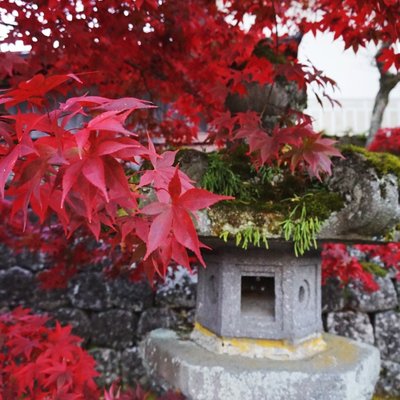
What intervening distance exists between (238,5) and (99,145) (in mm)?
1895

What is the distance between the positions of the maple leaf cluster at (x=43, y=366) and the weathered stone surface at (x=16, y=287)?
2.51m

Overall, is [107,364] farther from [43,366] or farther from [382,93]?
[382,93]

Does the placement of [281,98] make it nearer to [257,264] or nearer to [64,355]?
[257,264]

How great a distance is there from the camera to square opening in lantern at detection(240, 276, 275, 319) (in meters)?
2.55

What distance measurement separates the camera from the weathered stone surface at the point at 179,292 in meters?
4.57

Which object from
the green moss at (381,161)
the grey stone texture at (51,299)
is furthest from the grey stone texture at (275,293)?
the grey stone texture at (51,299)

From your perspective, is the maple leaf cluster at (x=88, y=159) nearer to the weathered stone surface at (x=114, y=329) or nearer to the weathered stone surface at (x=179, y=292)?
the weathered stone surface at (x=179, y=292)

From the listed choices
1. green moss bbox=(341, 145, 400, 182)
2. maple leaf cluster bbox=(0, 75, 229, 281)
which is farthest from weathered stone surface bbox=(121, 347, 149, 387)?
maple leaf cluster bbox=(0, 75, 229, 281)

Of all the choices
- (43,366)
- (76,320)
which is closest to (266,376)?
(43,366)

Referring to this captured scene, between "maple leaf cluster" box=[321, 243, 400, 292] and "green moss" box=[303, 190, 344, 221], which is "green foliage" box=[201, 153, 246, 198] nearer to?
"green moss" box=[303, 190, 344, 221]

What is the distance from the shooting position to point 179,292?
4.59 meters

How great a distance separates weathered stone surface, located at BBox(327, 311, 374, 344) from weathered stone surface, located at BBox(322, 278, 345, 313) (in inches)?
2.7

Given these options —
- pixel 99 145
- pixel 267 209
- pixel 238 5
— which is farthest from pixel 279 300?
pixel 99 145

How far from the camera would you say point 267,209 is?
6.59 ft
